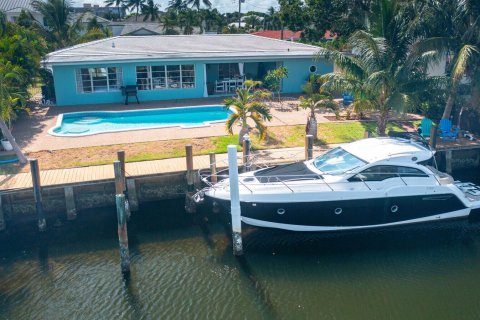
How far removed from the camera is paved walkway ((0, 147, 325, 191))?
13867 millimetres

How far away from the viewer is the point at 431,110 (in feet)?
69.4

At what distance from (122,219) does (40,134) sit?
9.69m

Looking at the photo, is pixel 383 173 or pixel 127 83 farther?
pixel 127 83

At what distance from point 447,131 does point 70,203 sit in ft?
48.3

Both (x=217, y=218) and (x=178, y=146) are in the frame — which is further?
(x=178, y=146)

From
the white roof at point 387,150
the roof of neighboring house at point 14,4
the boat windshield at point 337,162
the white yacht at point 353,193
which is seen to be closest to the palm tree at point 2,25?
the white yacht at point 353,193

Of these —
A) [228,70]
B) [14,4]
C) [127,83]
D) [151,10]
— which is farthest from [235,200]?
[151,10]

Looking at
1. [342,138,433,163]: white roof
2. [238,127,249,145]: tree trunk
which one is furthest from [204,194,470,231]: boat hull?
[238,127,249,145]: tree trunk

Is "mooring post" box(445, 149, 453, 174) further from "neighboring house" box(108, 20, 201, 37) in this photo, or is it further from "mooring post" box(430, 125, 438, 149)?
"neighboring house" box(108, 20, 201, 37)

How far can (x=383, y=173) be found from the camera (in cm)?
1290

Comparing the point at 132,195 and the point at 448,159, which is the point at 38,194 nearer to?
the point at 132,195

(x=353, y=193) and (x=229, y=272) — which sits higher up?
(x=353, y=193)

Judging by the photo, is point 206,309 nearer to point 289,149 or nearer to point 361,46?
point 289,149

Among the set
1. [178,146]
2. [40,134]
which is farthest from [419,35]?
[40,134]
